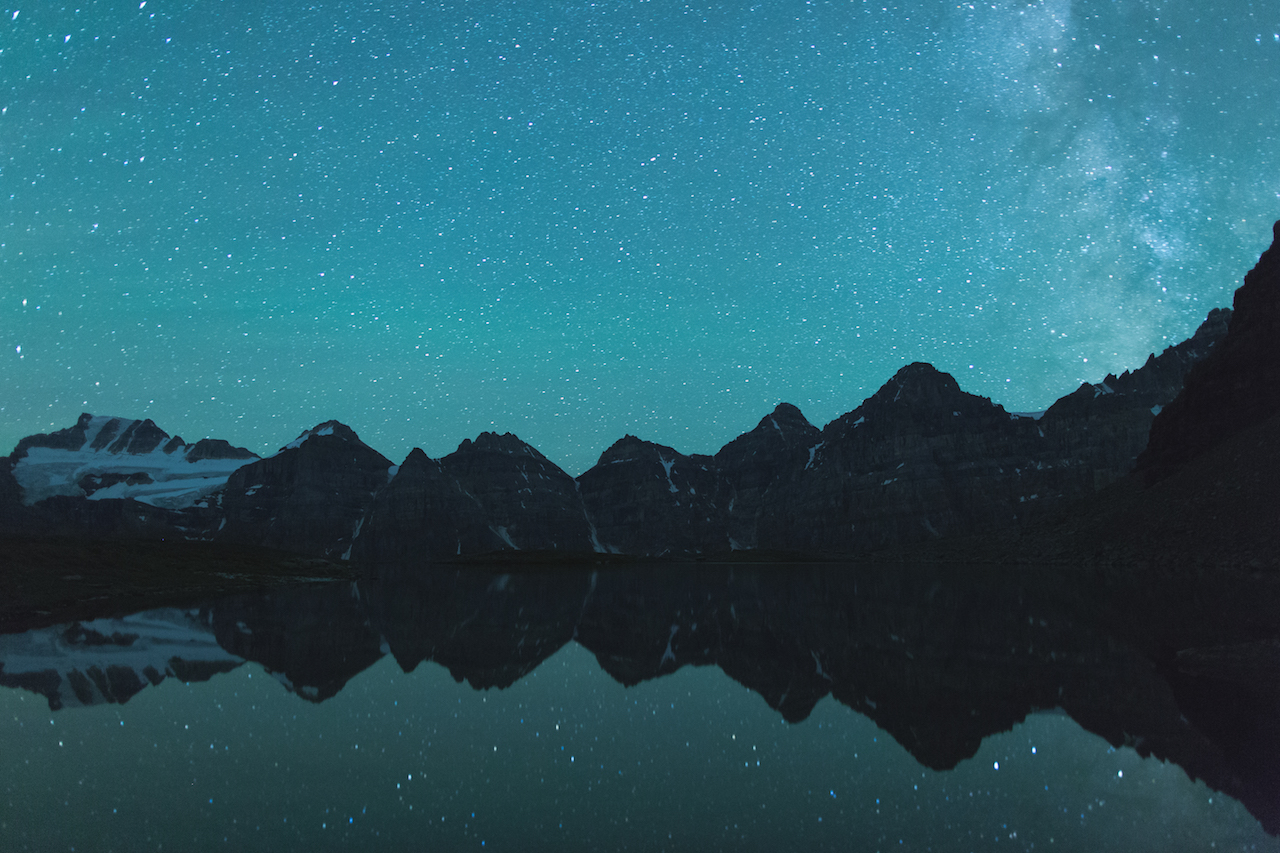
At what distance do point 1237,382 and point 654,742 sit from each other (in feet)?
542

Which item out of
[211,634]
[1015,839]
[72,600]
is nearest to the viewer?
[1015,839]

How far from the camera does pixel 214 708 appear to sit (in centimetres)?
1873

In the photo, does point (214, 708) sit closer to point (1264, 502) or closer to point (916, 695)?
point (916, 695)

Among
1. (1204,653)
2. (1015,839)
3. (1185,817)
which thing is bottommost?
(1015,839)

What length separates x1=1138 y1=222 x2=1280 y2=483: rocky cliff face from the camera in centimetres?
13350

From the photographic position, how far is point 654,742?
1612 cm

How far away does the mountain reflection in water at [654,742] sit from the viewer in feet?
35.8

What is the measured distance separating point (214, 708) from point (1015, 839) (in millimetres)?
18017

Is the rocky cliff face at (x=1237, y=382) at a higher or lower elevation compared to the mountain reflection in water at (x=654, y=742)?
higher

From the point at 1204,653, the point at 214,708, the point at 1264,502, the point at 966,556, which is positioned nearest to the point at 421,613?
the point at 214,708

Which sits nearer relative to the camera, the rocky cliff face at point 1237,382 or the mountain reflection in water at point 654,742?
the mountain reflection in water at point 654,742

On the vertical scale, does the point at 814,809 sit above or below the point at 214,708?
above

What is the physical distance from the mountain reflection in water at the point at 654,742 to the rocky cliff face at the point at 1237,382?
13121 centimetres

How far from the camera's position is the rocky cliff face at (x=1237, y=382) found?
438 feet
